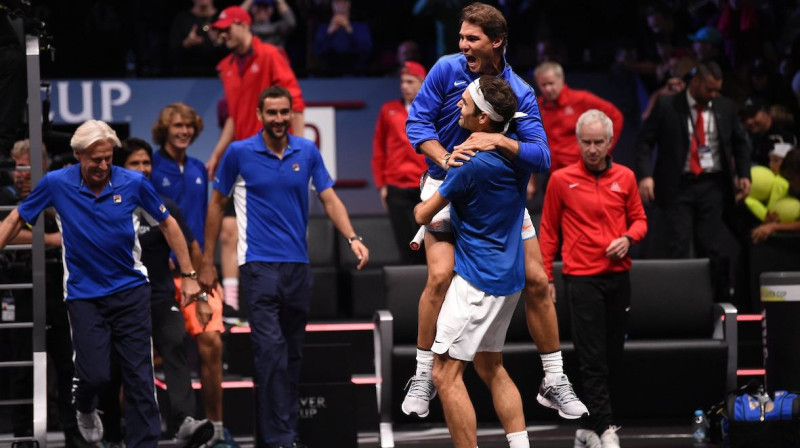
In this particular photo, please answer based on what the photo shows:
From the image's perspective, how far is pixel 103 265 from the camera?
7625 mm

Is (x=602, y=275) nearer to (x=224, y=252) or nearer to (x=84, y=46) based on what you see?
(x=224, y=252)

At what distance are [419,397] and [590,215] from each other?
92.8 inches

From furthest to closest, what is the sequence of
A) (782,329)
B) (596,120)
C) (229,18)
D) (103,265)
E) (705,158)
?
(705,158) → (229,18) → (782,329) → (596,120) → (103,265)

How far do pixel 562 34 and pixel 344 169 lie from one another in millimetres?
2749

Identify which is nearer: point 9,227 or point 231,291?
point 9,227

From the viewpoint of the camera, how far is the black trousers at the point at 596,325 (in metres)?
8.41

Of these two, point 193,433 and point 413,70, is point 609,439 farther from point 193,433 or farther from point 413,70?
point 413,70

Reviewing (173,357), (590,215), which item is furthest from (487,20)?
(173,357)

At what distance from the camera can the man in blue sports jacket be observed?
259 inches

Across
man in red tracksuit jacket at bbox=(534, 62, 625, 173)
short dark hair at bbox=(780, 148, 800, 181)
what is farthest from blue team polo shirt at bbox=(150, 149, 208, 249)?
short dark hair at bbox=(780, 148, 800, 181)

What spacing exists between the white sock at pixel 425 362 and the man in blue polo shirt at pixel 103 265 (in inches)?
70.1

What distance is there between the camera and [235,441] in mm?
9227

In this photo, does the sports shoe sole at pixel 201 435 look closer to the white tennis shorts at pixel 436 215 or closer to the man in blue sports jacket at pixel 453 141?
the man in blue sports jacket at pixel 453 141

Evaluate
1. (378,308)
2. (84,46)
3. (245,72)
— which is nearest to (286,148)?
(245,72)
